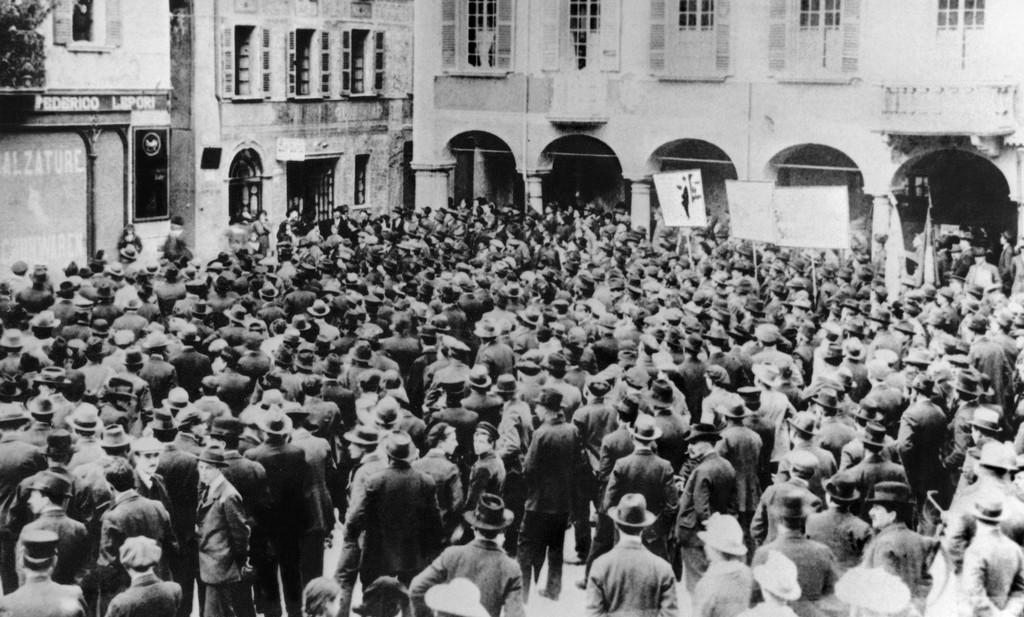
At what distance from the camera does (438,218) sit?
24.6 m

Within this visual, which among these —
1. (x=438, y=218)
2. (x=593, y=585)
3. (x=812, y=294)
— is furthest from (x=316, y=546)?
(x=438, y=218)

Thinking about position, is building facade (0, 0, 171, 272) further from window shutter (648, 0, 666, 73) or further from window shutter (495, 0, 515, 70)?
window shutter (648, 0, 666, 73)

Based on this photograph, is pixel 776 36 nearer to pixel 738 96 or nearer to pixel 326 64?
pixel 738 96

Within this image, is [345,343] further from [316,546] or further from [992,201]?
[992,201]

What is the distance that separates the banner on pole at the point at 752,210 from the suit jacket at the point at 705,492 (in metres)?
10.0

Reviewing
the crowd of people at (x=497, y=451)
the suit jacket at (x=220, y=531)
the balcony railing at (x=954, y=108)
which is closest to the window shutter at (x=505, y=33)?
the balcony railing at (x=954, y=108)

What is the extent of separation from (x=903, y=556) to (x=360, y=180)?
24564mm

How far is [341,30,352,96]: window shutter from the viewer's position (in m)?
30.0

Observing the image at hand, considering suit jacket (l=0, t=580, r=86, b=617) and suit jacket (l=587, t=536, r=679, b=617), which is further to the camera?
suit jacket (l=587, t=536, r=679, b=617)

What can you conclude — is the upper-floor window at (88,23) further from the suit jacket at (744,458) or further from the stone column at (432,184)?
the suit jacket at (744,458)

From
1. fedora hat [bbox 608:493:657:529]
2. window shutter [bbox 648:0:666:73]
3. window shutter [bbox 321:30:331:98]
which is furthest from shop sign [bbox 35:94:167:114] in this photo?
fedora hat [bbox 608:493:657:529]

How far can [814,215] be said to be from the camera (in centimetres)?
1808

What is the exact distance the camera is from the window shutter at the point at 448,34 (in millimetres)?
28094

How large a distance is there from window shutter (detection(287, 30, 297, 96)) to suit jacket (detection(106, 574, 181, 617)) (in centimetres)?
2256
